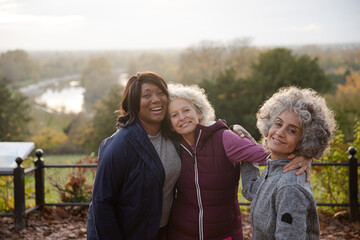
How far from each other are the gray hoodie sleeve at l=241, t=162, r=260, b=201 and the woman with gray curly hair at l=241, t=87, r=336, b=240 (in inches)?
11.7

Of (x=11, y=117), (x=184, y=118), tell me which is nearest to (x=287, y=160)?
(x=184, y=118)

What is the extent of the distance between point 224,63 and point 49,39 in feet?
225

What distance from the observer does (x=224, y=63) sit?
41094 millimetres

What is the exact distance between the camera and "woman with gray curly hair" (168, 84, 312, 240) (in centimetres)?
235

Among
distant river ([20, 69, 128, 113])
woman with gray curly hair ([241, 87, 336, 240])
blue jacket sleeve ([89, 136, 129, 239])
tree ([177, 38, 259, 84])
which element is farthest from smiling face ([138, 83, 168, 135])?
distant river ([20, 69, 128, 113])

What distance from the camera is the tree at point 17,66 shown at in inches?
2110

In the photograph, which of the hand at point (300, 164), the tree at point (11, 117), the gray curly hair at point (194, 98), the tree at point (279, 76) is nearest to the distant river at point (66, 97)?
the tree at point (11, 117)

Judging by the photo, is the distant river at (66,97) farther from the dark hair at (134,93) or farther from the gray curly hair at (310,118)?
the gray curly hair at (310,118)

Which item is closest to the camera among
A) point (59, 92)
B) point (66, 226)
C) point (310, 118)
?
point (310, 118)

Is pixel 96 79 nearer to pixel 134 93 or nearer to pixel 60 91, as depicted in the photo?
pixel 60 91

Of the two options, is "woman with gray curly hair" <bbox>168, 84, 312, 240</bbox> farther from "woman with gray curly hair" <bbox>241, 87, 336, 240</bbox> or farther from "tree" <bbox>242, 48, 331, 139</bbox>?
"tree" <bbox>242, 48, 331, 139</bbox>

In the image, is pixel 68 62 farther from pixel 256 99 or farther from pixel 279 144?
pixel 279 144

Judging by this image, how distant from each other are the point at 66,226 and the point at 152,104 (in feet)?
11.2

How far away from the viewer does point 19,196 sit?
191 inches
